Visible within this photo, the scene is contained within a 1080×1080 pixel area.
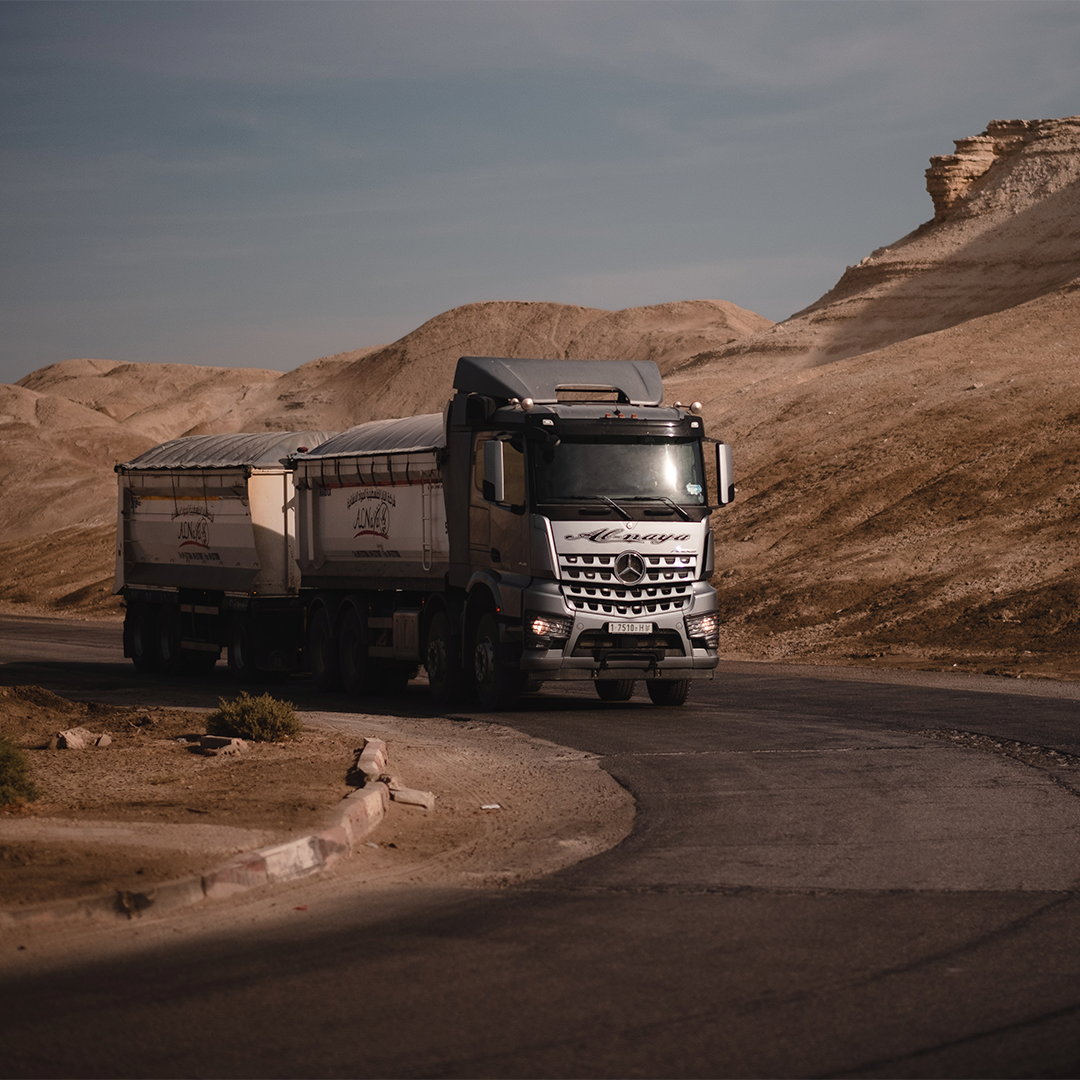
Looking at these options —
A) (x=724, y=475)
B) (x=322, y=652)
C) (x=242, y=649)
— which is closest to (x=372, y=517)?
(x=322, y=652)

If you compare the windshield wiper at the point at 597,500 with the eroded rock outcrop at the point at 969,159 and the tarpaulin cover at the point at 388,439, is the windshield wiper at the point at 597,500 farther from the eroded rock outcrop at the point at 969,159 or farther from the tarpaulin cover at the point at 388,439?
the eroded rock outcrop at the point at 969,159

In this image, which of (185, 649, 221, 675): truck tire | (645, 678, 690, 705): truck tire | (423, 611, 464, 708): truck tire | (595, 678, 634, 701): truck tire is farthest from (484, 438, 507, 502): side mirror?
(185, 649, 221, 675): truck tire

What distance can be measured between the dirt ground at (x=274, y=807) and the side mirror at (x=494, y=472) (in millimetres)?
2751

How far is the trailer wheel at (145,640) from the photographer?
26688 mm

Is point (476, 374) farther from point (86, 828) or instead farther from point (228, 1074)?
point (228, 1074)

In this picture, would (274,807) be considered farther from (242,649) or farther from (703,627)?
(242,649)

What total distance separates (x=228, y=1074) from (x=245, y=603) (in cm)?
1818

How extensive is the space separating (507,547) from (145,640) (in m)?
11.5

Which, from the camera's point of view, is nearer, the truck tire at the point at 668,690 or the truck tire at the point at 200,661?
the truck tire at the point at 668,690

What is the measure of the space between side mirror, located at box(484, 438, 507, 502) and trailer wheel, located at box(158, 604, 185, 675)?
34.1ft

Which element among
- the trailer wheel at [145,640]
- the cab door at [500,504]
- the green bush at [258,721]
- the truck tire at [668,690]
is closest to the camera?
the green bush at [258,721]

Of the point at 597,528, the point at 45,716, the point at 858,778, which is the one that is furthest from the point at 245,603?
the point at 858,778

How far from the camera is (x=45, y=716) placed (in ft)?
55.8

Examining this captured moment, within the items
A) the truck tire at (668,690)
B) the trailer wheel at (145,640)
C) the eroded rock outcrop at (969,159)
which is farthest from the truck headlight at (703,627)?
the eroded rock outcrop at (969,159)
